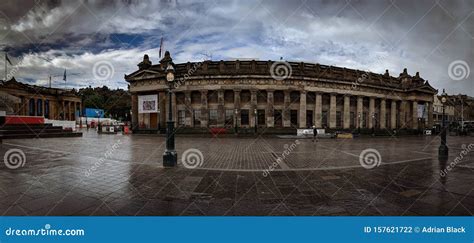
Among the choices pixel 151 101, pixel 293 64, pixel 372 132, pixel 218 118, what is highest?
pixel 293 64

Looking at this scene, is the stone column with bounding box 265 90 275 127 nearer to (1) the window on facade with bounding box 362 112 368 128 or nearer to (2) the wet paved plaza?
(1) the window on facade with bounding box 362 112 368 128

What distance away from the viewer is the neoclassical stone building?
35000mm

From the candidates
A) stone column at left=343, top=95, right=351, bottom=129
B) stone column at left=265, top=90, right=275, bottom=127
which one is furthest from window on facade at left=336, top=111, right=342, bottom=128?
stone column at left=265, top=90, right=275, bottom=127

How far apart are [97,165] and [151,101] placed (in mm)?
29599

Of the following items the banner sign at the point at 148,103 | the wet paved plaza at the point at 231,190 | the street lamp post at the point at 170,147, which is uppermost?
the banner sign at the point at 148,103

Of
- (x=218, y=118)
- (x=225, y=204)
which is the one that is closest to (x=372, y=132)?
(x=218, y=118)

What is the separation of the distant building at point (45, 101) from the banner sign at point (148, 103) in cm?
2452

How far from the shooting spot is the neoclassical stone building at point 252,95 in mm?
35000

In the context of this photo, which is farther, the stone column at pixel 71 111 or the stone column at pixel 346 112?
the stone column at pixel 71 111

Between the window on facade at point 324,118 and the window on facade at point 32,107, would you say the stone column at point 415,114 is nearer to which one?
the window on facade at point 324,118

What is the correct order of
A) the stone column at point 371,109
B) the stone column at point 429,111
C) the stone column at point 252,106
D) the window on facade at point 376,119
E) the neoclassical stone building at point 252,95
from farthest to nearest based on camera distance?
the stone column at point 429,111, the window on facade at point 376,119, the stone column at point 371,109, the neoclassical stone building at point 252,95, the stone column at point 252,106

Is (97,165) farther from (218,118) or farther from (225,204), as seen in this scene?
(218,118)

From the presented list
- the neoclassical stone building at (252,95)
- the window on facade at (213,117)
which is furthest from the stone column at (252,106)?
the window on facade at (213,117)

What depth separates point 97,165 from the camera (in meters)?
8.71
